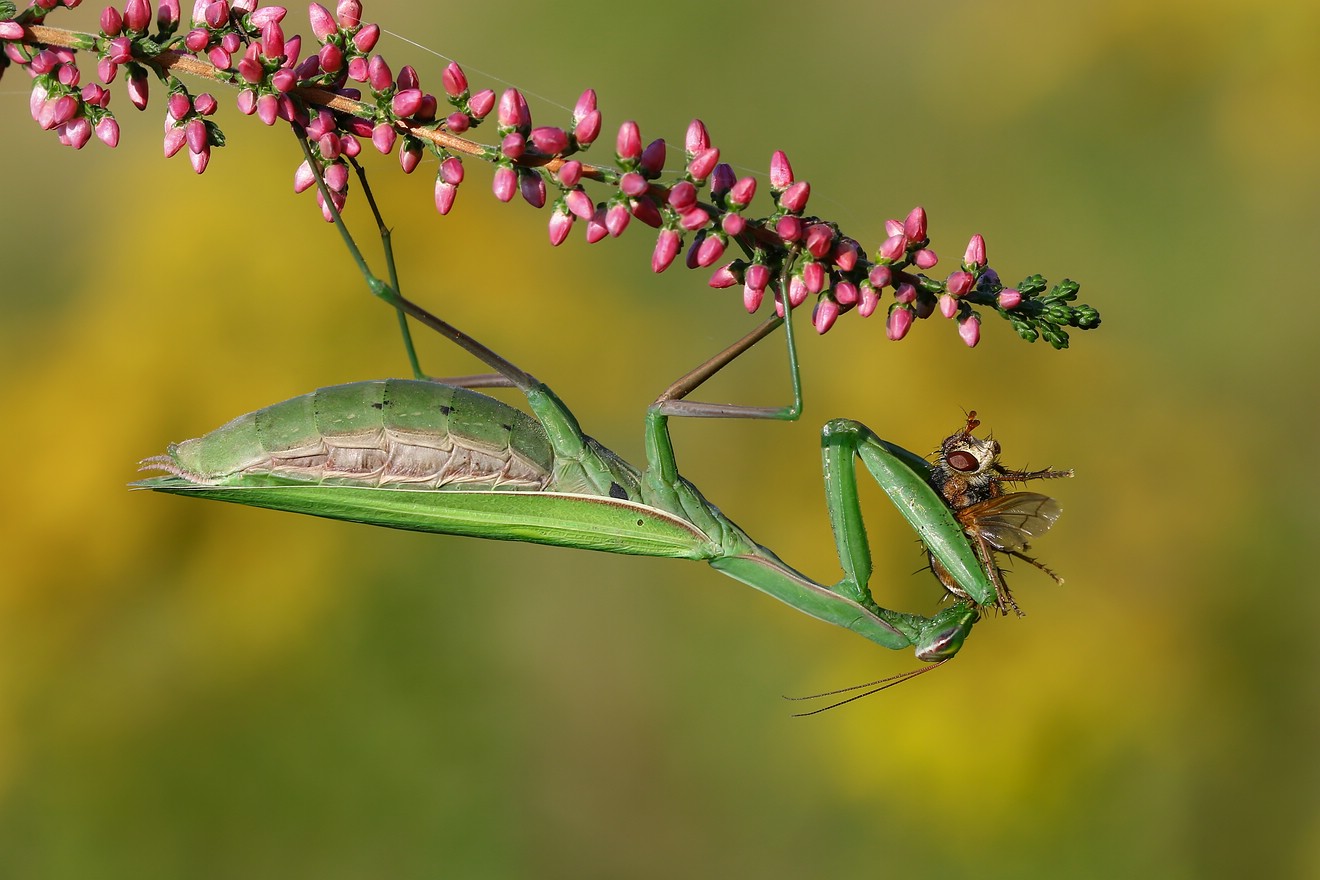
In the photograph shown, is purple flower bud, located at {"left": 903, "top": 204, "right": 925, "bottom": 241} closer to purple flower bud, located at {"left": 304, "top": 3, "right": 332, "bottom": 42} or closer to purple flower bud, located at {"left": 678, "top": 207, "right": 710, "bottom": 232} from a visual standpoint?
purple flower bud, located at {"left": 678, "top": 207, "right": 710, "bottom": 232}

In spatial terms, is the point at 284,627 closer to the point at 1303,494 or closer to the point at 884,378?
the point at 884,378

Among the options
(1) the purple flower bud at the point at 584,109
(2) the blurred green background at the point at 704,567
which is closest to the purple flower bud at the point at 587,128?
(1) the purple flower bud at the point at 584,109

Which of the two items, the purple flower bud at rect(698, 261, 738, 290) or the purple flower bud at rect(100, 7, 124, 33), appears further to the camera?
the purple flower bud at rect(698, 261, 738, 290)

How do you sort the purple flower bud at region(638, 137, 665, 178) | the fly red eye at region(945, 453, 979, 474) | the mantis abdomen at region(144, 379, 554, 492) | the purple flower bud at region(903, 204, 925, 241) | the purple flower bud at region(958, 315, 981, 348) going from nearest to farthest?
the purple flower bud at region(638, 137, 665, 178) < the purple flower bud at region(903, 204, 925, 241) < the purple flower bud at region(958, 315, 981, 348) < the mantis abdomen at region(144, 379, 554, 492) < the fly red eye at region(945, 453, 979, 474)

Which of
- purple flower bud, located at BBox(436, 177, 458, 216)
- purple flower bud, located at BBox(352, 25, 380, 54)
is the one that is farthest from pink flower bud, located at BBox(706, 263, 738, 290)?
purple flower bud, located at BBox(352, 25, 380, 54)

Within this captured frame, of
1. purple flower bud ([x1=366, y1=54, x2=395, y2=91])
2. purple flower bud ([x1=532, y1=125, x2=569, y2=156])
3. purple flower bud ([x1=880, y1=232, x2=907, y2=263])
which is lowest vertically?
purple flower bud ([x1=880, y1=232, x2=907, y2=263])

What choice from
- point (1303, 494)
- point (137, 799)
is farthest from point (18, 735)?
point (1303, 494)
